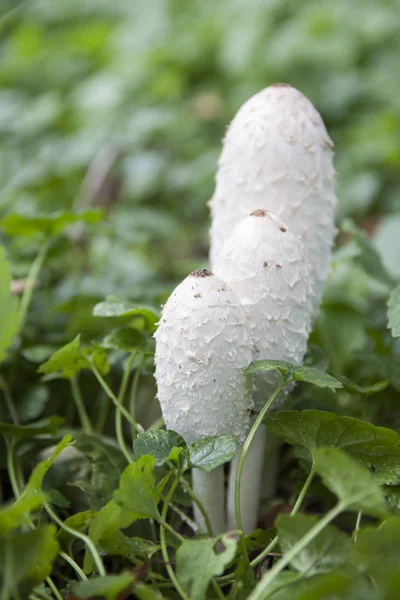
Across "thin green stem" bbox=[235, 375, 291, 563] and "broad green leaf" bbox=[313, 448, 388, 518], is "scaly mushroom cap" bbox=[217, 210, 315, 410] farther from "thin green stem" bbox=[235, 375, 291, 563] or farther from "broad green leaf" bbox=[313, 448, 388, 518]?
"broad green leaf" bbox=[313, 448, 388, 518]

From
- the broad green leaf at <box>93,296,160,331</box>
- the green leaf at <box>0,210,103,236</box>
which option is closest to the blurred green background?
the green leaf at <box>0,210,103,236</box>

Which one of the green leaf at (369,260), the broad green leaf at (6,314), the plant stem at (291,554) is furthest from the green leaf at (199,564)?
the green leaf at (369,260)

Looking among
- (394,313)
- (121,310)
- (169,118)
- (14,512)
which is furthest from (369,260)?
(169,118)

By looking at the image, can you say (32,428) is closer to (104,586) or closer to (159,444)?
(159,444)

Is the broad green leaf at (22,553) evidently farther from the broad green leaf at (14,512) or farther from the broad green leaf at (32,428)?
the broad green leaf at (32,428)

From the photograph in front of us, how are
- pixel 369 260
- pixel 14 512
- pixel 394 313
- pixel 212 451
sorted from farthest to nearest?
pixel 369 260 → pixel 394 313 → pixel 212 451 → pixel 14 512
